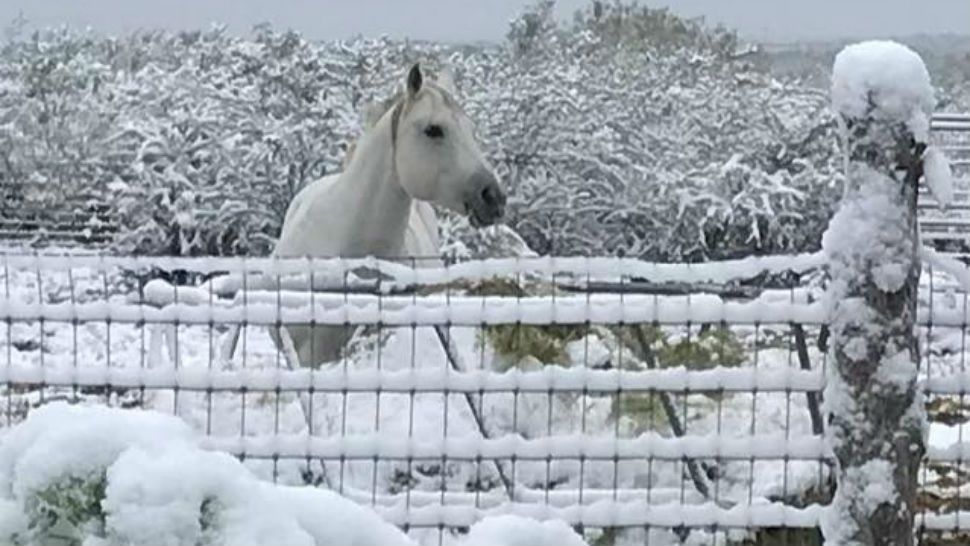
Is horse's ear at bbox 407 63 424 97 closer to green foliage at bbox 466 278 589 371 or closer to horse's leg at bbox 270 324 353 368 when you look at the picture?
horse's leg at bbox 270 324 353 368

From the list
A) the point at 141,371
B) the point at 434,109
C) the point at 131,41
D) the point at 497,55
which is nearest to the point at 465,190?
the point at 434,109

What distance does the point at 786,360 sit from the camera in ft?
15.5

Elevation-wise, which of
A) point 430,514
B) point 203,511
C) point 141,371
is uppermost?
point 203,511

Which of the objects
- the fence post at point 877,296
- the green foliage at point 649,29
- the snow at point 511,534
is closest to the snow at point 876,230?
the fence post at point 877,296

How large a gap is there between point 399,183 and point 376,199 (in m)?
0.13

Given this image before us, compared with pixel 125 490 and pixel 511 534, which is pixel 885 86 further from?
pixel 125 490

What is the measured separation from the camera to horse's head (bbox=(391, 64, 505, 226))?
7.35 metres

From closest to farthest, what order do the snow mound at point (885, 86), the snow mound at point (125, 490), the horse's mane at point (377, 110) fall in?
the snow mound at point (125, 490) < the snow mound at point (885, 86) < the horse's mane at point (377, 110)

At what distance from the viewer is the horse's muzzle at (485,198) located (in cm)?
753

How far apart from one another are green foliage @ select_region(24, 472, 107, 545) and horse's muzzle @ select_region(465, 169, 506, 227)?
5.99 metres

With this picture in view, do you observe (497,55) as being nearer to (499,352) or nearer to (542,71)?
(542,71)

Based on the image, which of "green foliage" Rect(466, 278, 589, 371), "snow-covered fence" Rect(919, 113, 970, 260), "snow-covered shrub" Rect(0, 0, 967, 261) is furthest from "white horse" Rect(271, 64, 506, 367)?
"snow-covered shrub" Rect(0, 0, 967, 261)

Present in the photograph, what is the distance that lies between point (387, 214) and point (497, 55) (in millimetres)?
9981

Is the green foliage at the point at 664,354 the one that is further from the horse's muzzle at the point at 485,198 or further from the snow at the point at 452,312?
the horse's muzzle at the point at 485,198
